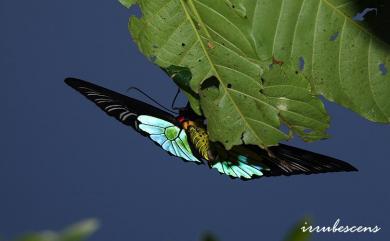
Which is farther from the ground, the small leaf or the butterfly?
the small leaf

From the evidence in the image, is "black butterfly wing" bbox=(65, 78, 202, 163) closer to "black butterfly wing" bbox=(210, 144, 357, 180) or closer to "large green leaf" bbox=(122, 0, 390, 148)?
"black butterfly wing" bbox=(210, 144, 357, 180)

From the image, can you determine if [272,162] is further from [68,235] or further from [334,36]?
[68,235]

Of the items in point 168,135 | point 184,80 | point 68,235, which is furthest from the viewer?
point 168,135

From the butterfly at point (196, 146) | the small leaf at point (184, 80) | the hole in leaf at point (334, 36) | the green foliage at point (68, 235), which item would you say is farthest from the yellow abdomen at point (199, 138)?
A: the green foliage at point (68, 235)

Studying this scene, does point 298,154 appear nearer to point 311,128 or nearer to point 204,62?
point 311,128

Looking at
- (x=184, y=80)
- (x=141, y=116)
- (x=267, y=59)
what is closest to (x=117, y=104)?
(x=141, y=116)

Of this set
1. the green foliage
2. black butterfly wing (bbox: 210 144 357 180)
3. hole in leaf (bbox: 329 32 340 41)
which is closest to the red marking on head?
black butterfly wing (bbox: 210 144 357 180)

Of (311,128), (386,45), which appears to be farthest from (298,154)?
(386,45)
